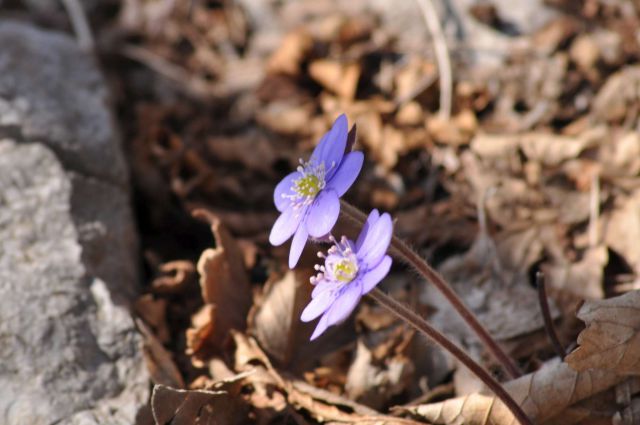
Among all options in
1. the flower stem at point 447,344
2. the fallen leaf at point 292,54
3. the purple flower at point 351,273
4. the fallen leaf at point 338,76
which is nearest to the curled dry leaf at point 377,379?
the flower stem at point 447,344

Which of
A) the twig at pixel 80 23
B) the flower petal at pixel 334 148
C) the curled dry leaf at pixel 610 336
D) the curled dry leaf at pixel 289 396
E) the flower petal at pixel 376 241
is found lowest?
the curled dry leaf at pixel 610 336

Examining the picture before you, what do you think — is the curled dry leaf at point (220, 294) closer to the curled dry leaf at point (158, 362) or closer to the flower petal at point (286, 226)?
the curled dry leaf at point (158, 362)

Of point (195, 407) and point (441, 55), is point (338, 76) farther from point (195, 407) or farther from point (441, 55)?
point (195, 407)

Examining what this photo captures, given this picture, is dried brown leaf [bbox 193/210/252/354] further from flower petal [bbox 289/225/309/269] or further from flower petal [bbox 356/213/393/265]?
flower petal [bbox 356/213/393/265]

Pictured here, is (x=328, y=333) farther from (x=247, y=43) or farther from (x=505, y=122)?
(x=247, y=43)

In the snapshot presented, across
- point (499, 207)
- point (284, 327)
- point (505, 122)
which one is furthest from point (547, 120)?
point (284, 327)

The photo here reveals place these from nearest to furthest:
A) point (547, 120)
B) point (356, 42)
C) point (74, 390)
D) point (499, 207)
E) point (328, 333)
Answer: point (74, 390), point (328, 333), point (499, 207), point (547, 120), point (356, 42)
